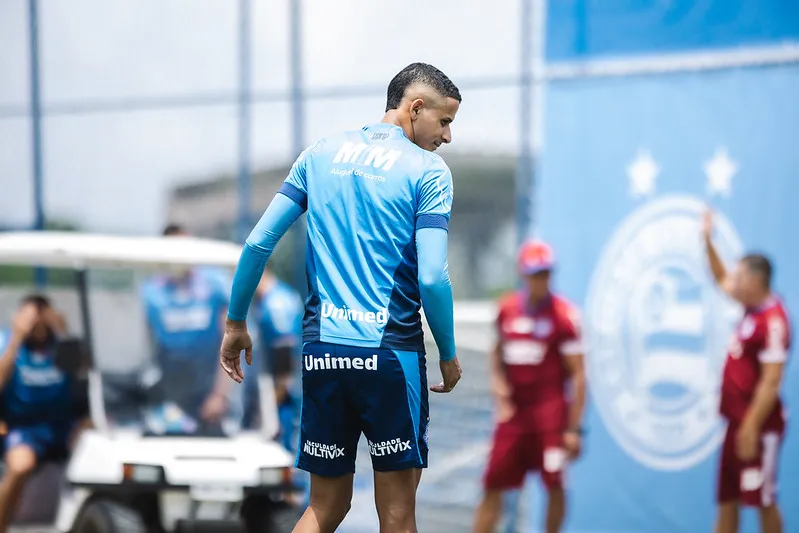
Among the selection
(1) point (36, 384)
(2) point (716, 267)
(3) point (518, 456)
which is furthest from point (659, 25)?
(1) point (36, 384)

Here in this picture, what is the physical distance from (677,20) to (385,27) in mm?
2479

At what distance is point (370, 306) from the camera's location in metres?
3.96

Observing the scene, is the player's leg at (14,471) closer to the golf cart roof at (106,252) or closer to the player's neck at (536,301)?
the golf cart roof at (106,252)

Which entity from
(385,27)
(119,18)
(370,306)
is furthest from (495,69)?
(370,306)

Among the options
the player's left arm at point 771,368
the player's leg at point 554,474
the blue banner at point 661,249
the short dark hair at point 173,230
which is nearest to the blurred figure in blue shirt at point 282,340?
the short dark hair at point 173,230

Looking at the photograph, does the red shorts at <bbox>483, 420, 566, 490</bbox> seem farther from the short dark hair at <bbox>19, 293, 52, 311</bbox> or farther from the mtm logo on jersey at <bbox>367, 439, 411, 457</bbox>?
the mtm logo on jersey at <bbox>367, 439, 411, 457</bbox>

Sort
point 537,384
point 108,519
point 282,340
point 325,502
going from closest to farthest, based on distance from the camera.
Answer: point 325,502
point 108,519
point 537,384
point 282,340

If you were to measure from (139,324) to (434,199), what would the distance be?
15.0 ft

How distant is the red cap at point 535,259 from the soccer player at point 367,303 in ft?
14.5

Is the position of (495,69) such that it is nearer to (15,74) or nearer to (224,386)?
(224,386)

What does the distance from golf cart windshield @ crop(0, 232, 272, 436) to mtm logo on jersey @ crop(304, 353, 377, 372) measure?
11.9 ft

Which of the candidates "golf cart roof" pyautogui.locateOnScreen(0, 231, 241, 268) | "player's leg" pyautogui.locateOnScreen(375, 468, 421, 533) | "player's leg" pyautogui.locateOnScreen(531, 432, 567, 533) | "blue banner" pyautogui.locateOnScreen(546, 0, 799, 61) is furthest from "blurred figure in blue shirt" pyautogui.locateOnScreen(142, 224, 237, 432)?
"player's leg" pyautogui.locateOnScreen(375, 468, 421, 533)

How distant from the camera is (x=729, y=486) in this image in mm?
8078

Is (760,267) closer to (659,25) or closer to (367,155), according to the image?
(659,25)
